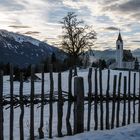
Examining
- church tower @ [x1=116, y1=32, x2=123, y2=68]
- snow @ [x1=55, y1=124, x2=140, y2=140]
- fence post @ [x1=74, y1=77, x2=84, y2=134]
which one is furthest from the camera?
church tower @ [x1=116, y1=32, x2=123, y2=68]

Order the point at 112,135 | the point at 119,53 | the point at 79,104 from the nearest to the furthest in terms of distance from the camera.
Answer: the point at 112,135 < the point at 79,104 < the point at 119,53

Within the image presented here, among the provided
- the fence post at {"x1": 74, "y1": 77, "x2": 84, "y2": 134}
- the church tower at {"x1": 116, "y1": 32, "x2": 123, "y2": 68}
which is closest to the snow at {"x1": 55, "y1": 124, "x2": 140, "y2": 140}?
the fence post at {"x1": 74, "y1": 77, "x2": 84, "y2": 134}

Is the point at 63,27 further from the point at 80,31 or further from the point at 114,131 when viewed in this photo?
the point at 114,131

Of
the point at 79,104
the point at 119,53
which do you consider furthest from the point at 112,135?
the point at 119,53

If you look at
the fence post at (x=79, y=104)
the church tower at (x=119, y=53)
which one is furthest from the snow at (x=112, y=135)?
the church tower at (x=119, y=53)

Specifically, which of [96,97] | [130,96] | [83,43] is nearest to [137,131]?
[96,97]

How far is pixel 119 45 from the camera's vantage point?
5728 inches

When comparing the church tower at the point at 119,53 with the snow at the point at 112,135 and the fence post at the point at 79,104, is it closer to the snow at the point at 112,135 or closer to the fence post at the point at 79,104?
the fence post at the point at 79,104

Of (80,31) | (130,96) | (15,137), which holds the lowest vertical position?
(15,137)

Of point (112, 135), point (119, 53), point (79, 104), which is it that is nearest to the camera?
point (112, 135)

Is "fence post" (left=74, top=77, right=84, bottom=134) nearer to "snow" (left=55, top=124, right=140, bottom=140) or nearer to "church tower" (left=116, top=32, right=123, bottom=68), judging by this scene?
"snow" (left=55, top=124, right=140, bottom=140)

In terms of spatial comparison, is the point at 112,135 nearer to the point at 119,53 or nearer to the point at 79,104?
the point at 79,104

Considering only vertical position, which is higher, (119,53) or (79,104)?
(119,53)

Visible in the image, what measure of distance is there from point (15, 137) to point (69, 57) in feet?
198
